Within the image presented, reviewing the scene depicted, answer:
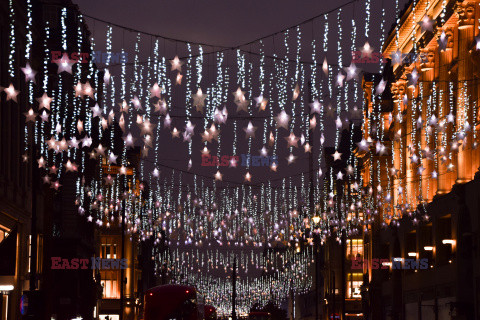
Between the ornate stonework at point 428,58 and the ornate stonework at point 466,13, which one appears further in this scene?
the ornate stonework at point 428,58

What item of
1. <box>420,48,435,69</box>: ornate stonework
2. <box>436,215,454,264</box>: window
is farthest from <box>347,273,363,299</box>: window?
<box>420,48,435,69</box>: ornate stonework

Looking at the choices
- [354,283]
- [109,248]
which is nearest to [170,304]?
[109,248]

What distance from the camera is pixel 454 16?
143ft

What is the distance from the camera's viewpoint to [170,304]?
44.5 meters

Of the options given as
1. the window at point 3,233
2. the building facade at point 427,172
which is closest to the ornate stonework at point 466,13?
the building facade at point 427,172

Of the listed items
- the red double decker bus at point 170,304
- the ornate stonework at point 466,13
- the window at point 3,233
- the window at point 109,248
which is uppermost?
the ornate stonework at point 466,13

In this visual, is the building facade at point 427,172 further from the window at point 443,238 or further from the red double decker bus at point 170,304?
the red double decker bus at point 170,304

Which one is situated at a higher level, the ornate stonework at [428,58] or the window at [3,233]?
the ornate stonework at [428,58]

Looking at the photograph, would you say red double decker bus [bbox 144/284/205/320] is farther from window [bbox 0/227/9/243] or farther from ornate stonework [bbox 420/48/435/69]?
ornate stonework [bbox 420/48/435/69]

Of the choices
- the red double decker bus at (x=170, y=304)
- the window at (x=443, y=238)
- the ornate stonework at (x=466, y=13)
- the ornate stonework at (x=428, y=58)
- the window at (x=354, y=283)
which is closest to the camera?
the ornate stonework at (x=466, y=13)

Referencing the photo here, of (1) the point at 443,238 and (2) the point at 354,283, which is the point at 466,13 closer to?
(1) the point at 443,238

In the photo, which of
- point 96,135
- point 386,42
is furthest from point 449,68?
point 96,135

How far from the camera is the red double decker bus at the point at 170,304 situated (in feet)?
145

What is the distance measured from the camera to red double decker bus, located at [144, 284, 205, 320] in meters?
44.1
